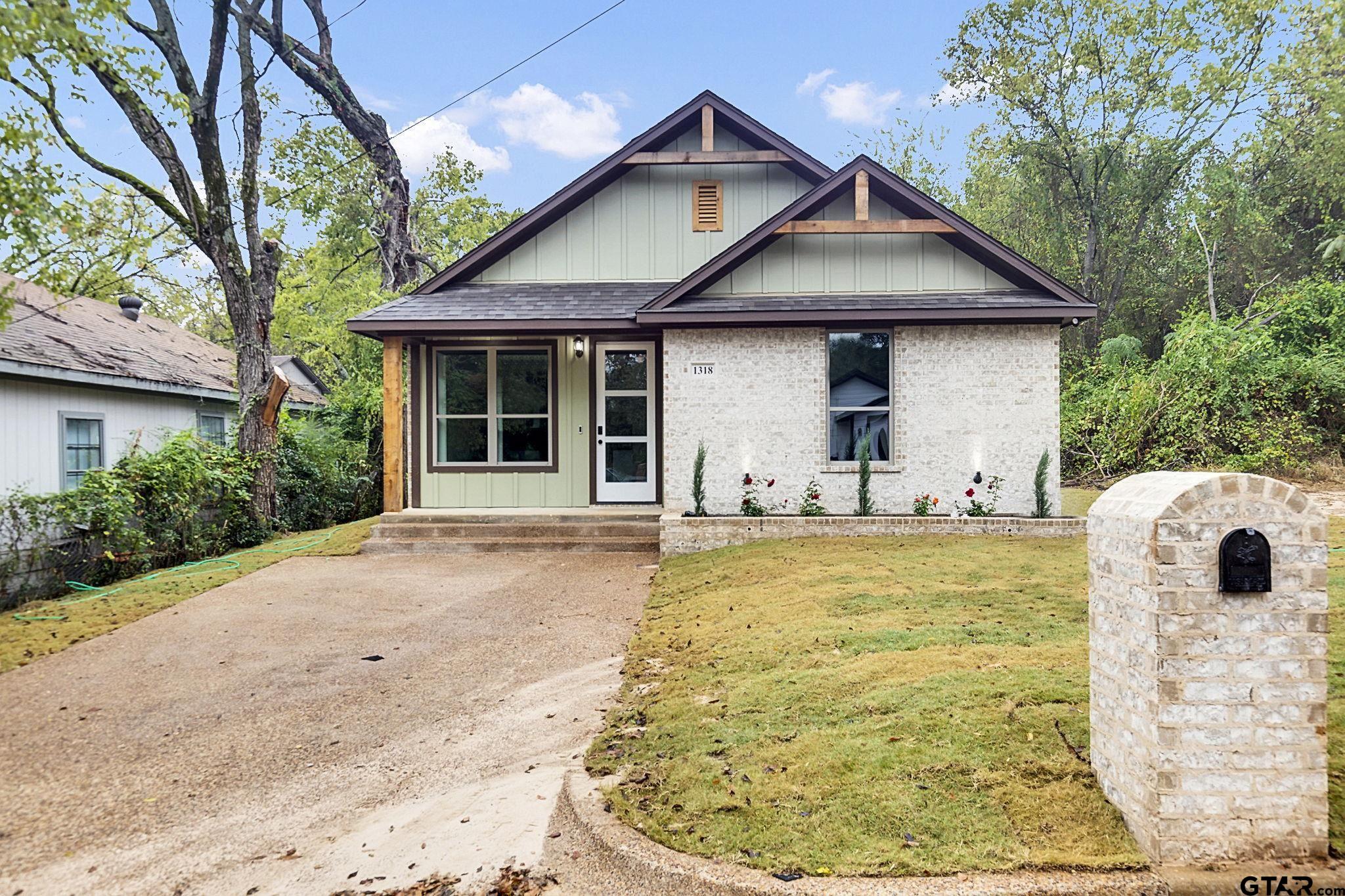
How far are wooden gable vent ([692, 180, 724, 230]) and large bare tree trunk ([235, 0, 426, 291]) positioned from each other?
9.65 meters

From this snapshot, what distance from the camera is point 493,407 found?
11.4 metres

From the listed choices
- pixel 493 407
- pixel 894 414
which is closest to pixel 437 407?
pixel 493 407

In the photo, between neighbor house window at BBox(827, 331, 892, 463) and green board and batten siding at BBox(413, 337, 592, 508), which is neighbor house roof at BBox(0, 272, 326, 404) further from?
neighbor house window at BBox(827, 331, 892, 463)

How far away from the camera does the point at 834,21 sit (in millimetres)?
27594

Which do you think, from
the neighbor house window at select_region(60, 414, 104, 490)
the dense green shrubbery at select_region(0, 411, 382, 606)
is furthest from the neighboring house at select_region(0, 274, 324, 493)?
the dense green shrubbery at select_region(0, 411, 382, 606)

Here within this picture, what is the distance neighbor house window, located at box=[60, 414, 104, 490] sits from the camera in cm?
1083

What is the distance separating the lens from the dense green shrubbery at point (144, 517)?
8609 mm

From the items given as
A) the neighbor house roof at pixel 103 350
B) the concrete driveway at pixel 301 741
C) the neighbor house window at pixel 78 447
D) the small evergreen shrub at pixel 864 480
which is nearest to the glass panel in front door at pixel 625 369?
the small evergreen shrub at pixel 864 480

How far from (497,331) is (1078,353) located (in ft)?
58.4

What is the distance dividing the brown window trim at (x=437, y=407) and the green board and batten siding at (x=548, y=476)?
14mm

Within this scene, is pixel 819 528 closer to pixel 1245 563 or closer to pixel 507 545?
pixel 507 545

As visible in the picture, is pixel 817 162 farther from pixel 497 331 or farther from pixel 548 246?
pixel 497 331

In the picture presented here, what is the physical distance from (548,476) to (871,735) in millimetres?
8380

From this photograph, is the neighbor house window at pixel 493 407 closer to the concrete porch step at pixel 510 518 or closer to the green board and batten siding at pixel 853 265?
the concrete porch step at pixel 510 518
